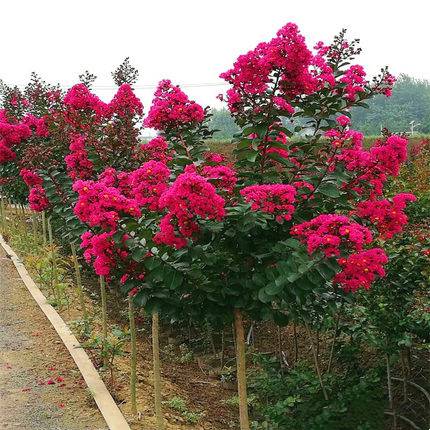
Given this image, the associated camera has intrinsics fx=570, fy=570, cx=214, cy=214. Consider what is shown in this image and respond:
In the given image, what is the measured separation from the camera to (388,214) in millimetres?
2566

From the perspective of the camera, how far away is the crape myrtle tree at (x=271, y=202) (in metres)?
2.22

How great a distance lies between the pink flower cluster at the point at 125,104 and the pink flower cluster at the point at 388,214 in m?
1.92

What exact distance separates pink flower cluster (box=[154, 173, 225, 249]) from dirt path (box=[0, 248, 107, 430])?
1.77 metres

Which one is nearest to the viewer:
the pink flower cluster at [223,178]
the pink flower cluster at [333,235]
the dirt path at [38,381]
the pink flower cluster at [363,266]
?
the pink flower cluster at [333,235]

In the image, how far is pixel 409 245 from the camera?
351 cm

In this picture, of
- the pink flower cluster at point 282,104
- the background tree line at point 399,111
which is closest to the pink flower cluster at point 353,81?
the pink flower cluster at point 282,104

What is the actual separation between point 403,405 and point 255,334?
2149 mm

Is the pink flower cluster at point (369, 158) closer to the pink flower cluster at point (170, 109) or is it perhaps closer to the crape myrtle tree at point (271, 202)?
the crape myrtle tree at point (271, 202)

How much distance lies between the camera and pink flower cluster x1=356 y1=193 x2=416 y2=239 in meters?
2.56

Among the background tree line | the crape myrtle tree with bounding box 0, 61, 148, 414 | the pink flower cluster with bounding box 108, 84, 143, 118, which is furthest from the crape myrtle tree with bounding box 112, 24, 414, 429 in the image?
the background tree line

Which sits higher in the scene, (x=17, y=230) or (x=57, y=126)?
(x=57, y=126)

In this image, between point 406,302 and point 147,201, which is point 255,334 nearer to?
point 406,302

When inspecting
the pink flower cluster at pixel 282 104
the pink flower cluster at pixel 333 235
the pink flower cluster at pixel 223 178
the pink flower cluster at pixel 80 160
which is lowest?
the pink flower cluster at pixel 333 235

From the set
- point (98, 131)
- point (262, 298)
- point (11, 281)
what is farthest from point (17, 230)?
point (262, 298)
